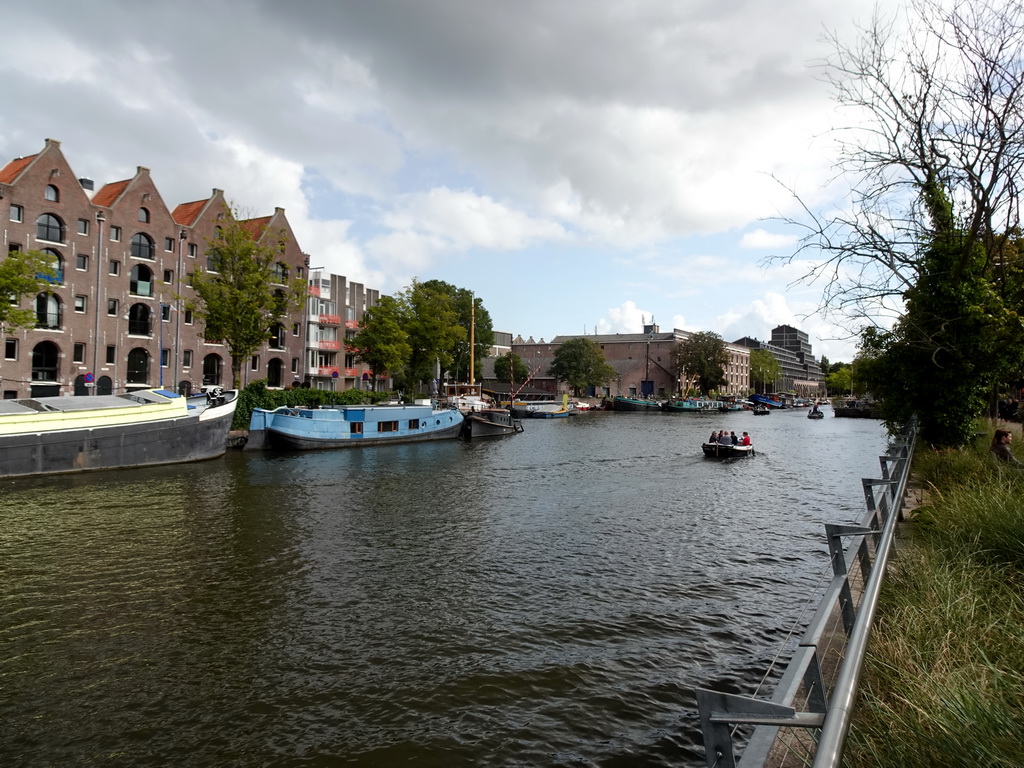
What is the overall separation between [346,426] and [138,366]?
846 inches

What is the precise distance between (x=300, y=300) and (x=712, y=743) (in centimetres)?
4280

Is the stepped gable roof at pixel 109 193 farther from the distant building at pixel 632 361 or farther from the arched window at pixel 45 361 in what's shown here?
the distant building at pixel 632 361

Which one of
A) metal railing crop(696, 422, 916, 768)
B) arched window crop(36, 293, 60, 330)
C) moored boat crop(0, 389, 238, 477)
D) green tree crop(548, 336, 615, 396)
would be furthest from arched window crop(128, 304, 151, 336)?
green tree crop(548, 336, 615, 396)

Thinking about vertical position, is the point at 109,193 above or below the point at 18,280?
above

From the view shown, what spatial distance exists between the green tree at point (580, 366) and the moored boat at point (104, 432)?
81.2 meters

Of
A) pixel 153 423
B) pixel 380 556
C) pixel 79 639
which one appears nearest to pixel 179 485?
pixel 153 423

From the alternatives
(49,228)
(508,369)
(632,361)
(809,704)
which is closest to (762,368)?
(632,361)

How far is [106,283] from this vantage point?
151 feet

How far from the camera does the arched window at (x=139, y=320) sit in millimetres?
47844

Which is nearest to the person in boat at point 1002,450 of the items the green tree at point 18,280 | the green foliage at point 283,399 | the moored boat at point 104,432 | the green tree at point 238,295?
the moored boat at point 104,432

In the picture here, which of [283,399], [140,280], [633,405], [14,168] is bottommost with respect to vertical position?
[633,405]

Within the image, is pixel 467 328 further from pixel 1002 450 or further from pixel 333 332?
pixel 1002 450

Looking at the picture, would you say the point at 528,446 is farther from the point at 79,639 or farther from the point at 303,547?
the point at 79,639

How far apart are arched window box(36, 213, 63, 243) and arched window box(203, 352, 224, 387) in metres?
13.2
